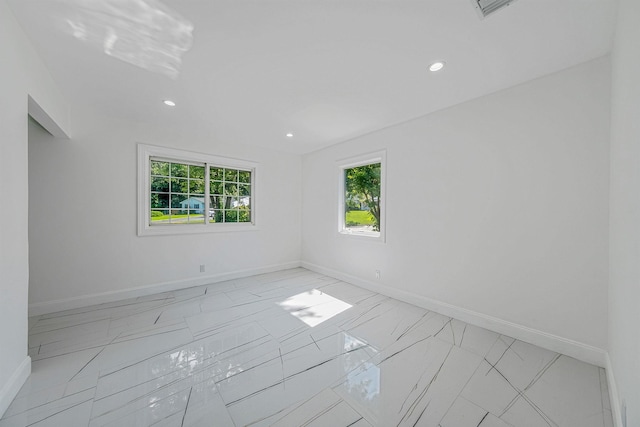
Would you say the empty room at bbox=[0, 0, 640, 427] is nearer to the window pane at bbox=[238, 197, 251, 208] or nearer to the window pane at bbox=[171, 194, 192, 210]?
the window pane at bbox=[171, 194, 192, 210]

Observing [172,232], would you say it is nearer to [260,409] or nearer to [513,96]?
[260,409]

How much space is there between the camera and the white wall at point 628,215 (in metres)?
1.02

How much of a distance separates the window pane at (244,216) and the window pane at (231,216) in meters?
0.08

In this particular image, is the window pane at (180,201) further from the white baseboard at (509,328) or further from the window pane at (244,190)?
the white baseboard at (509,328)

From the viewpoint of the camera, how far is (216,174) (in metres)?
4.21

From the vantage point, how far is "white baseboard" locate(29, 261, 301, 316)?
9.20ft

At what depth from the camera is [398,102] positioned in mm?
2701

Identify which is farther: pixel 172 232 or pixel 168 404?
pixel 172 232

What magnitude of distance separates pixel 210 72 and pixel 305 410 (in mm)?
2739

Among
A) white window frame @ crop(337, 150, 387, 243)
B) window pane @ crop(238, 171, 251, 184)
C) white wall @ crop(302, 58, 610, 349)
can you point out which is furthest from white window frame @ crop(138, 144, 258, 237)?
white wall @ crop(302, 58, 610, 349)

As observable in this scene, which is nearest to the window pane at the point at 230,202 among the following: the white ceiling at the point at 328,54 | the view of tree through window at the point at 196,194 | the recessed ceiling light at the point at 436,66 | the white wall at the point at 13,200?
the view of tree through window at the point at 196,194

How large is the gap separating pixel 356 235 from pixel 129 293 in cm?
340

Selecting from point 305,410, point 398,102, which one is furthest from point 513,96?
point 305,410

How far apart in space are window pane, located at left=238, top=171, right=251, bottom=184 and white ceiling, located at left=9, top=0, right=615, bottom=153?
1545 millimetres
